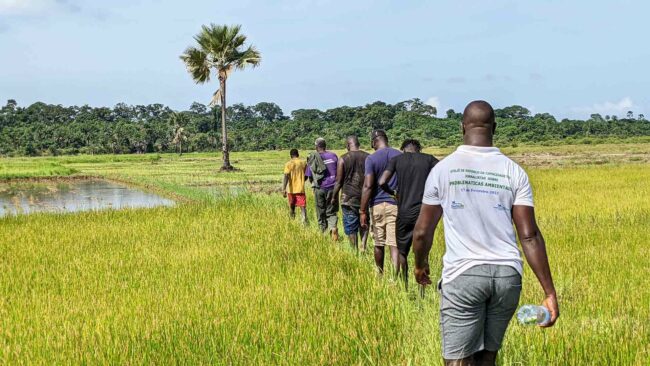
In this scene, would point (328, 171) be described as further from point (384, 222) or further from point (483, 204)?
point (483, 204)

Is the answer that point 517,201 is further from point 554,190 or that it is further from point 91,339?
point 554,190

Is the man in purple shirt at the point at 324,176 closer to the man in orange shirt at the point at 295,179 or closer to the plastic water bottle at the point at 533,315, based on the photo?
the man in orange shirt at the point at 295,179

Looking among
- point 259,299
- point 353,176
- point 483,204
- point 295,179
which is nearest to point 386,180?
point 353,176

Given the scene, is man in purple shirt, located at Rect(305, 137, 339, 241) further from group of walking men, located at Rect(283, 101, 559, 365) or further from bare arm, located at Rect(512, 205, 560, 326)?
bare arm, located at Rect(512, 205, 560, 326)

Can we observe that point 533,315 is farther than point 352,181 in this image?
No

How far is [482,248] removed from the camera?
290 centimetres

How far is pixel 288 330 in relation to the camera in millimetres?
4512

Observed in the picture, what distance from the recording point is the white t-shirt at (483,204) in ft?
9.50

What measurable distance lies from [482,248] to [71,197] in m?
21.0

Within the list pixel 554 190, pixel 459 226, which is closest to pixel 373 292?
pixel 459 226

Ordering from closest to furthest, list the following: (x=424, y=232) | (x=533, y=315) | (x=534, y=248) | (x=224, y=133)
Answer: (x=533, y=315) → (x=534, y=248) → (x=424, y=232) → (x=224, y=133)

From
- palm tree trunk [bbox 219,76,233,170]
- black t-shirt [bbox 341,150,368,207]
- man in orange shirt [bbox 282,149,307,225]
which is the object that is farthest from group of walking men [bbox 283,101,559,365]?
palm tree trunk [bbox 219,76,233,170]

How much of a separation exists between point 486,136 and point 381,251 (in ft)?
13.3

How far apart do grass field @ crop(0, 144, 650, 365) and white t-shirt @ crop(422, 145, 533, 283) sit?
1.13 m
